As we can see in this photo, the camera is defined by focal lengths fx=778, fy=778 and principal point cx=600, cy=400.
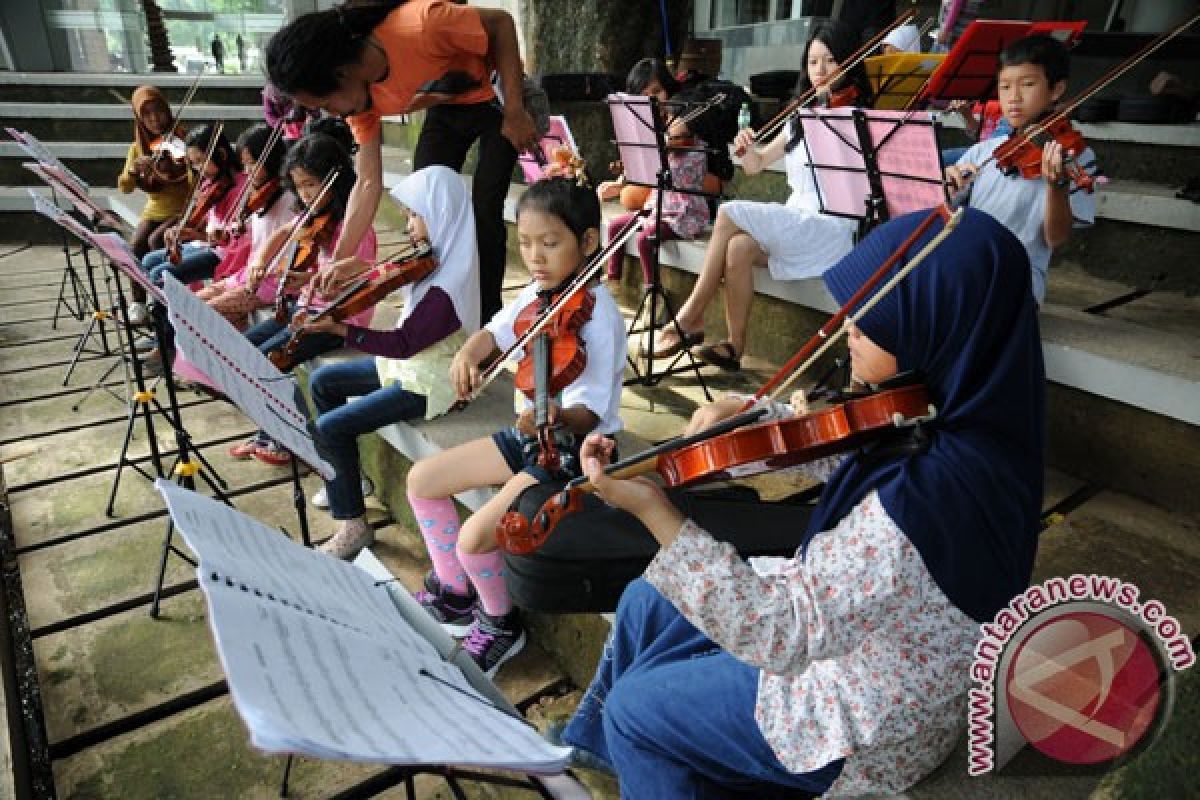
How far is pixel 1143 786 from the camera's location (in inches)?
34.0

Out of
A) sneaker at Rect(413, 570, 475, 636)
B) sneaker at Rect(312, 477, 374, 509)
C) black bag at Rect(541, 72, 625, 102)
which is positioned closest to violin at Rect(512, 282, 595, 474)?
sneaker at Rect(413, 570, 475, 636)

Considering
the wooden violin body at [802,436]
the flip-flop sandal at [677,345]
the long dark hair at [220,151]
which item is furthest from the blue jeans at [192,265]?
the wooden violin body at [802,436]

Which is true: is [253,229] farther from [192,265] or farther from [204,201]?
[204,201]

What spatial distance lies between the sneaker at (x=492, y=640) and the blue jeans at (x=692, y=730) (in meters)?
0.74

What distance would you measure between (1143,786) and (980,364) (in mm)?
510

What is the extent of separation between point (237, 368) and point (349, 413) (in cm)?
81

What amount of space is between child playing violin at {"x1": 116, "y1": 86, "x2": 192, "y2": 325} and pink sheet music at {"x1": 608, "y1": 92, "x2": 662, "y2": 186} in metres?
3.02

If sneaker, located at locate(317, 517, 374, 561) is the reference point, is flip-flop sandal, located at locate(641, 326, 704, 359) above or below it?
above

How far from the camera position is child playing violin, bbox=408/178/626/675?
1.81m

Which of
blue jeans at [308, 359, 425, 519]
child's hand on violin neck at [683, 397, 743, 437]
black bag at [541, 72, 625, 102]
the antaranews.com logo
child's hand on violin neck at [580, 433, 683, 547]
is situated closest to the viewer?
the antaranews.com logo

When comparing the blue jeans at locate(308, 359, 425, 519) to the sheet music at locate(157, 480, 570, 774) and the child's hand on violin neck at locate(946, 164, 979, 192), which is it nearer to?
the sheet music at locate(157, 480, 570, 774)

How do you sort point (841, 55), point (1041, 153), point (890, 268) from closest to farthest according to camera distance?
point (890, 268), point (1041, 153), point (841, 55)

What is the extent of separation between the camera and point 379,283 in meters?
2.30

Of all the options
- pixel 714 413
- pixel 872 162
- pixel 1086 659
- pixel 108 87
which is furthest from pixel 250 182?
pixel 108 87
